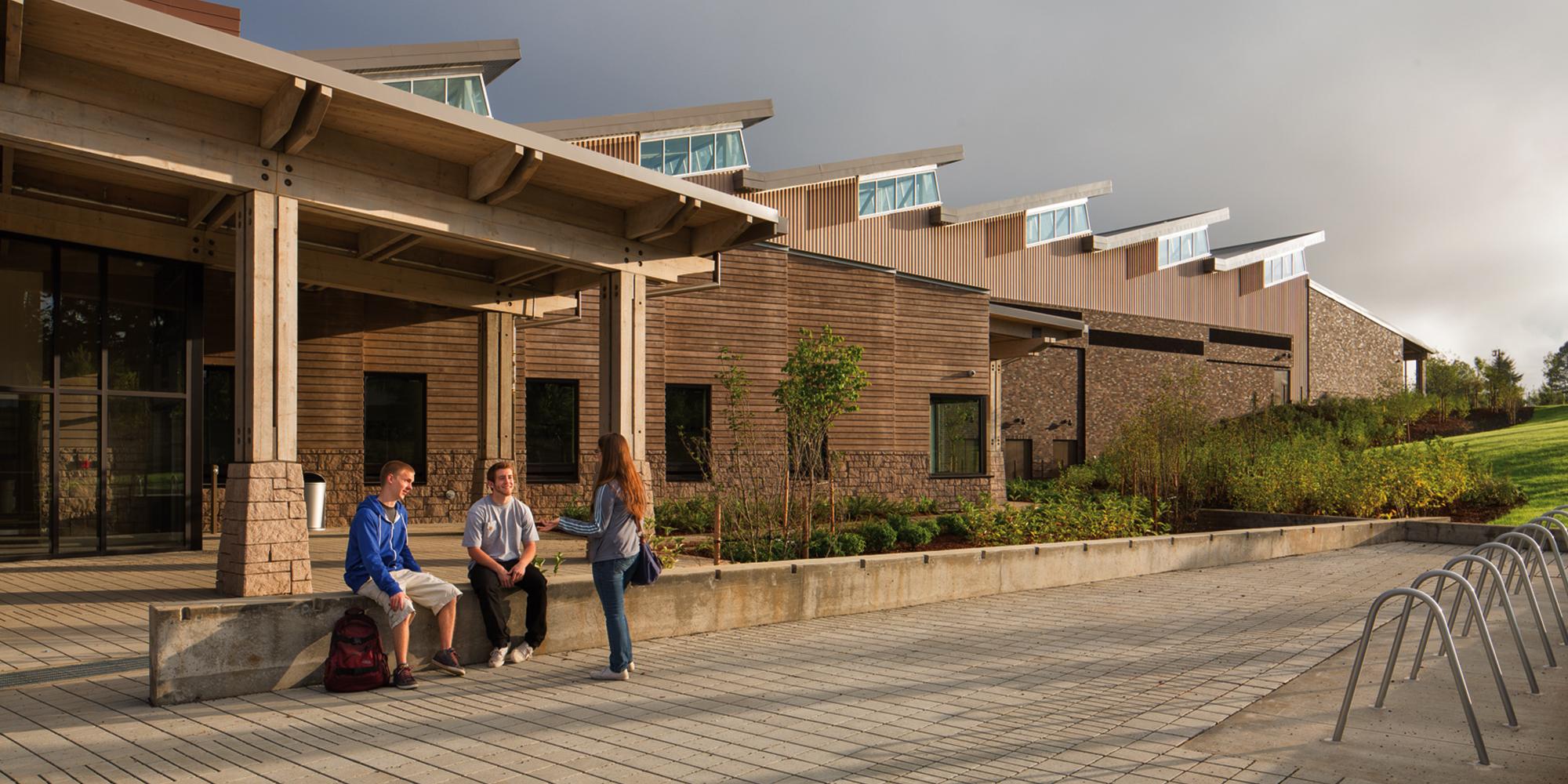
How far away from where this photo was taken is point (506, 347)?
16.1 m

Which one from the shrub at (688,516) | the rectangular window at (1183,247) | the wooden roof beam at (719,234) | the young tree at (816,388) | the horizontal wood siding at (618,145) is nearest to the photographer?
the wooden roof beam at (719,234)

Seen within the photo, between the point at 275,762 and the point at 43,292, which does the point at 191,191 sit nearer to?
the point at 43,292

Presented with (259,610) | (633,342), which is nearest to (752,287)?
(633,342)

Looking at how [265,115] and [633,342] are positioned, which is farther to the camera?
[633,342]

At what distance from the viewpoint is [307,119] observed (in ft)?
28.6

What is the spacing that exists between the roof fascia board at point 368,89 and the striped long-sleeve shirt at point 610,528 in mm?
3936

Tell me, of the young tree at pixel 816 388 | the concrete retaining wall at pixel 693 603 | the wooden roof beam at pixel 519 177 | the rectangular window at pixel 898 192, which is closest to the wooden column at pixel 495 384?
the young tree at pixel 816 388

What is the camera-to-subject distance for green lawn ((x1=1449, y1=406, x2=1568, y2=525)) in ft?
68.2

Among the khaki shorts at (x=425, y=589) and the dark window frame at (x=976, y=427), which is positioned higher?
the dark window frame at (x=976, y=427)

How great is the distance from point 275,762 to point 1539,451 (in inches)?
1182

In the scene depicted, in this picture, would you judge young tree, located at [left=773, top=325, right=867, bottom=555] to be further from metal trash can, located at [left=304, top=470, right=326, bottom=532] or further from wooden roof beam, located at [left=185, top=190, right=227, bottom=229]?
metal trash can, located at [left=304, top=470, right=326, bottom=532]

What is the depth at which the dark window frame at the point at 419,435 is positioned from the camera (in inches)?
695

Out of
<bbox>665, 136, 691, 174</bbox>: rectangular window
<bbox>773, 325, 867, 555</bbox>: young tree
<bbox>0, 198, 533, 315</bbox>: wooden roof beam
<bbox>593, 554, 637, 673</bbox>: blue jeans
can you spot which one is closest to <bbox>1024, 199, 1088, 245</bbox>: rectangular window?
<bbox>665, 136, 691, 174</bbox>: rectangular window

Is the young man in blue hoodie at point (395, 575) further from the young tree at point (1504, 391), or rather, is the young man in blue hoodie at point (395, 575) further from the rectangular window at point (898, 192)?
the young tree at point (1504, 391)
